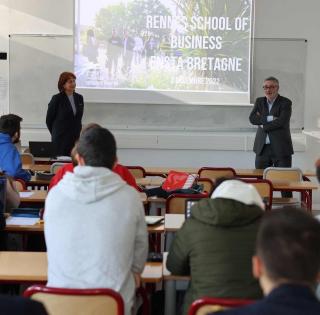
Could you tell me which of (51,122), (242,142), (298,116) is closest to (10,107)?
(51,122)

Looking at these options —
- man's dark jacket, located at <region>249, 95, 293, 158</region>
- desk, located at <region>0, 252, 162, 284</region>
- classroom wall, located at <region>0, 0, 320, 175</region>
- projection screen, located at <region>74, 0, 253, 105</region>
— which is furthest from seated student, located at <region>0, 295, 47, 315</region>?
projection screen, located at <region>74, 0, 253, 105</region>

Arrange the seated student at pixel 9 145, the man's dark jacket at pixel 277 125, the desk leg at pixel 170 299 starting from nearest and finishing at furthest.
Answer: the desk leg at pixel 170 299 < the seated student at pixel 9 145 < the man's dark jacket at pixel 277 125

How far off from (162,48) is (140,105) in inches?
32.8

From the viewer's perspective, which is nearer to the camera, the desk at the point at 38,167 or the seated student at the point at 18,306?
the seated student at the point at 18,306

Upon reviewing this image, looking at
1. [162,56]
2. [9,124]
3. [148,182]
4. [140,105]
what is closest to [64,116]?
[140,105]

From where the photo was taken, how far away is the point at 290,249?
1.54m

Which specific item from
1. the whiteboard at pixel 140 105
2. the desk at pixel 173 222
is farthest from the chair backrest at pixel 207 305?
the whiteboard at pixel 140 105

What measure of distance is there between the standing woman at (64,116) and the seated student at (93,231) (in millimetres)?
4999

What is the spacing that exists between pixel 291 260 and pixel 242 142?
7148 millimetres

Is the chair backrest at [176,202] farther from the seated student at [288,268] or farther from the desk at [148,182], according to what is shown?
the seated student at [288,268]

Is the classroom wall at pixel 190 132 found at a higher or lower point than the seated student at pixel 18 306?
higher

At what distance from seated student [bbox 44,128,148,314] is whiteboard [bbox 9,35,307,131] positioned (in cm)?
595

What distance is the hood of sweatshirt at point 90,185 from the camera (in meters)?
2.72

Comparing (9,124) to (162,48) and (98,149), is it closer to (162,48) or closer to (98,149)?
(98,149)
